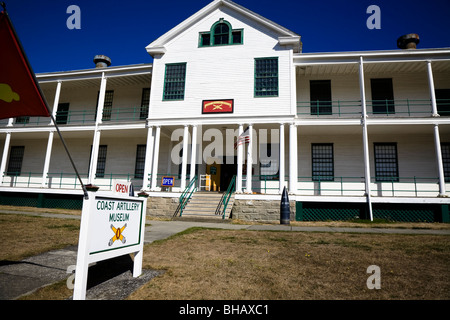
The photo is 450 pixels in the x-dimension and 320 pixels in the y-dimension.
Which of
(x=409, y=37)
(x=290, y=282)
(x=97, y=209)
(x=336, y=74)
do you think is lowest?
(x=290, y=282)

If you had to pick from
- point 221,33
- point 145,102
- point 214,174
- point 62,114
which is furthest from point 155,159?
point 62,114

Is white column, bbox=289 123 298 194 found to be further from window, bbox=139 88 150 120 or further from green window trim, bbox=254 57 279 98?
window, bbox=139 88 150 120

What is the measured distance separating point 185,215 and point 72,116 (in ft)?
46.8

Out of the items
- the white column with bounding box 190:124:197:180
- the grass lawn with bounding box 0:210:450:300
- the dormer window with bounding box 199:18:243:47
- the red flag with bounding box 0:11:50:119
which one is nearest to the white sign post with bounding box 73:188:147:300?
the grass lawn with bounding box 0:210:450:300

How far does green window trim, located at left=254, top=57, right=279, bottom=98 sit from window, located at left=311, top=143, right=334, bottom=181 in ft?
15.5

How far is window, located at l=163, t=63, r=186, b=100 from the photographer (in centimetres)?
1692

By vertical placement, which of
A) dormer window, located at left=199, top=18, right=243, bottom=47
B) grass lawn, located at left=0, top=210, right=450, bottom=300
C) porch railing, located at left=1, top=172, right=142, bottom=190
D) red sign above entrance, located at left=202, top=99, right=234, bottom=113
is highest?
dormer window, located at left=199, top=18, right=243, bottom=47

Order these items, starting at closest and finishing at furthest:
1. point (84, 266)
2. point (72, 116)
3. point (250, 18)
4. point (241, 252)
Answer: point (84, 266) < point (241, 252) < point (250, 18) < point (72, 116)

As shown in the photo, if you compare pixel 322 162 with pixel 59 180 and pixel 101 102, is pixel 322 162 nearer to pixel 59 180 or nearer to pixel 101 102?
pixel 101 102

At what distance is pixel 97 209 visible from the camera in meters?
3.54

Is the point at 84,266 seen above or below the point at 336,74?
below

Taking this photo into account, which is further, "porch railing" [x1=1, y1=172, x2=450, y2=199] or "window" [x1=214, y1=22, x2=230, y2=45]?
"window" [x1=214, y1=22, x2=230, y2=45]
